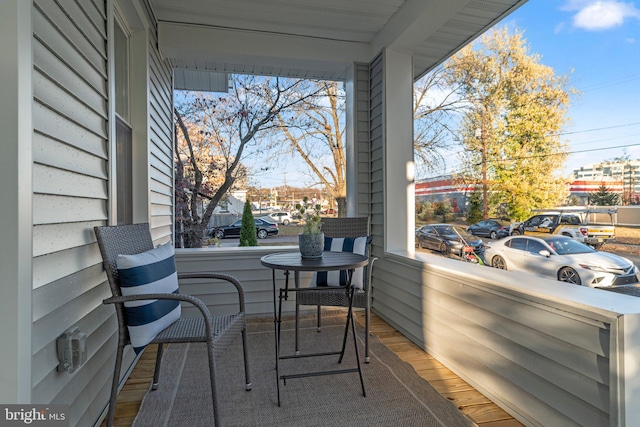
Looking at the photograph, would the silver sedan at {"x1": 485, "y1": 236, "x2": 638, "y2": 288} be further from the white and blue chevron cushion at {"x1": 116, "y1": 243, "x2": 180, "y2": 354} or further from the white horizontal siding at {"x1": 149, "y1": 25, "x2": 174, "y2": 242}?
the white horizontal siding at {"x1": 149, "y1": 25, "x2": 174, "y2": 242}

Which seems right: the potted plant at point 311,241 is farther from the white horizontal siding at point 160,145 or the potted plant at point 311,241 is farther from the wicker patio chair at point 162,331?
the white horizontal siding at point 160,145

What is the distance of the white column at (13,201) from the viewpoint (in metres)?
1.04

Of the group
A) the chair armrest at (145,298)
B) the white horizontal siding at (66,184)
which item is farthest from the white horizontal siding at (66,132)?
the chair armrest at (145,298)

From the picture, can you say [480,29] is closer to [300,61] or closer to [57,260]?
[300,61]

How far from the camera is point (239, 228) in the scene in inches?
163

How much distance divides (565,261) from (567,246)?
0.28 feet

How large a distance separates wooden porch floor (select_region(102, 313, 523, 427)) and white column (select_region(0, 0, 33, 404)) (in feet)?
3.22

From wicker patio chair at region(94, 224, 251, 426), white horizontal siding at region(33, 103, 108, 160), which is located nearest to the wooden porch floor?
wicker patio chair at region(94, 224, 251, 426)

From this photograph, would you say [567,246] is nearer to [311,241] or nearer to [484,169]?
[484,169]

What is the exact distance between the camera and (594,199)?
1709 millimetres

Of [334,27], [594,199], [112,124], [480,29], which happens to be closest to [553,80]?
[594,199]

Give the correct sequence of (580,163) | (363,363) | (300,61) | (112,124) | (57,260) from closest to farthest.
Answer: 1. (57,260)
2. (580,163)
3. (112,124)
4. (363,363)
5. (300,61)

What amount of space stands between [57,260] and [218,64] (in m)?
2.81

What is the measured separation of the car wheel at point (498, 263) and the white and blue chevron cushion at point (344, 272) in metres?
0.85
